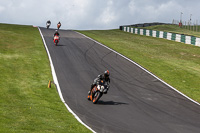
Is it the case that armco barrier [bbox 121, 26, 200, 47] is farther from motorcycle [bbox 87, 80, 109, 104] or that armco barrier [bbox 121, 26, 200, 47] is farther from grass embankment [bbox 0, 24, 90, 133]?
motorcycle [bbox 87, 80, 109, 104]

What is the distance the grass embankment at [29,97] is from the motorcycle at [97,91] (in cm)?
185

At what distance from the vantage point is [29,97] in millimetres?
16984

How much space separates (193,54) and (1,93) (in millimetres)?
26126

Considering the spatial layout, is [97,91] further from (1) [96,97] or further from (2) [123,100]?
(2) [123,100]

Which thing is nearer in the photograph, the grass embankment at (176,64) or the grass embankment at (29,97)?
the grass embankment at (29,97)

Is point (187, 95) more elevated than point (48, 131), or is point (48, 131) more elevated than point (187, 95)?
point (48, 131)

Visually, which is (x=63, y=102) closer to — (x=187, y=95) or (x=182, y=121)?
(x=182, y=121)

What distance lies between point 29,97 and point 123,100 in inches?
214

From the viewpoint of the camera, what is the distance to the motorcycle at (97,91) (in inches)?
651

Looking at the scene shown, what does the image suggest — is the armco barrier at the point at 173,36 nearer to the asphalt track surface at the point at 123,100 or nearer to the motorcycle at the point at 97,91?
the asphalt track surface at the point at 123,100

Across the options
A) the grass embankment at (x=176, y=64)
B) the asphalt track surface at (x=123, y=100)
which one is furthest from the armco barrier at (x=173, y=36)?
the asphalt track surface at (x=123, y=100)

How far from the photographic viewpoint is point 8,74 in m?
21.8

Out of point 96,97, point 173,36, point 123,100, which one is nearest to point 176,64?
point 123,100

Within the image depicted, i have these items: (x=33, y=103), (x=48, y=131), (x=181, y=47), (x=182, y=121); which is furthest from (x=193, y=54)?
(x=48, y=131)
